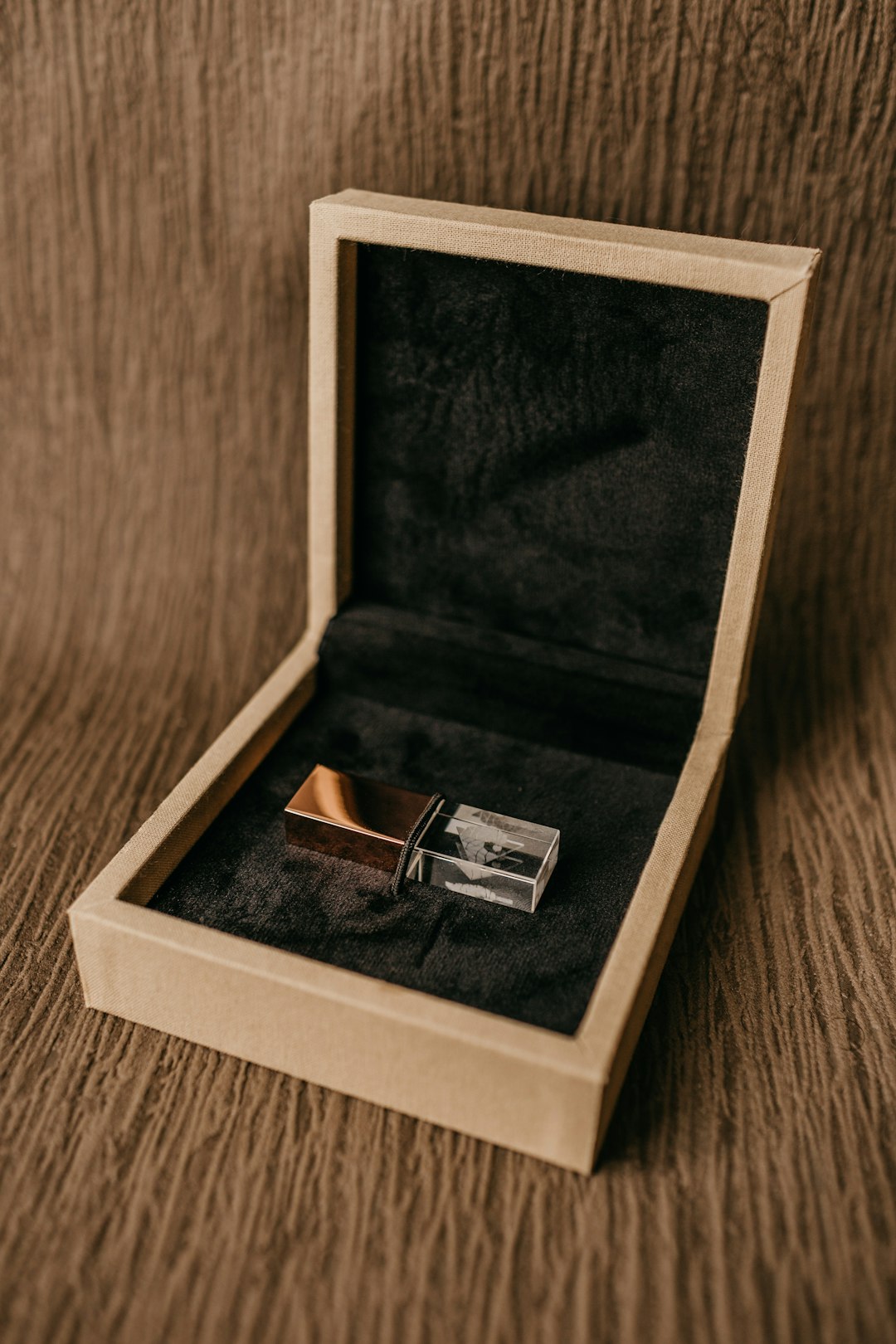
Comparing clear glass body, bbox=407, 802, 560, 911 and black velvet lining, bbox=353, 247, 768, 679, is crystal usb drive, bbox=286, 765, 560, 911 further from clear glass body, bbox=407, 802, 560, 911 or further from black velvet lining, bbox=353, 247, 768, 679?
black velvet lining, bbox=353, 247, 768, 679

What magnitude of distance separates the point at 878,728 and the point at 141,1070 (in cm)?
63

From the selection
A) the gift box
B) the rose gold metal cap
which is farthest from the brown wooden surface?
the rose gold metal cap

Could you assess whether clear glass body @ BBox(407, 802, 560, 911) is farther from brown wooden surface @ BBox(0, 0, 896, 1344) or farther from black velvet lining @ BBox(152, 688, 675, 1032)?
brown wooden surface @ BBox(0, 0, 896, 1344)

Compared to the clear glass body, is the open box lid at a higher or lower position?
higher

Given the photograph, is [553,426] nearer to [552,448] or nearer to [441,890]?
[552,448]

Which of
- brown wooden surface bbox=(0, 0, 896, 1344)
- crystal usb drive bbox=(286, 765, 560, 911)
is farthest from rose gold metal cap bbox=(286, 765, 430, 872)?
brown wooden surface bbox=(0, 0, 896, 1344)

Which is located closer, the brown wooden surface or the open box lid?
the brown wooden surface

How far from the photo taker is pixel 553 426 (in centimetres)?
82

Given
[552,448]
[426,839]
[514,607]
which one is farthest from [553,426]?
[426,839]

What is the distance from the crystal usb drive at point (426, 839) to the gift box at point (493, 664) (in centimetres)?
1

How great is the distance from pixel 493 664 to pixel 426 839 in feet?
0.59

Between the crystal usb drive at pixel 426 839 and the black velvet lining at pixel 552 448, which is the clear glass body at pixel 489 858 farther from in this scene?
the black velvet lining at pixel 552 448

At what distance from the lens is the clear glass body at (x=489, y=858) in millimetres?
729

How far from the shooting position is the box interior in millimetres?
727
